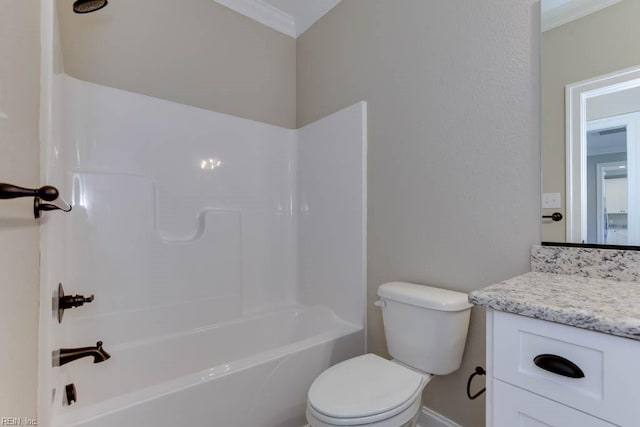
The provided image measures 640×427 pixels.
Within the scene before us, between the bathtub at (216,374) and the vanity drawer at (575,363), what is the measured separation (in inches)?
40.2

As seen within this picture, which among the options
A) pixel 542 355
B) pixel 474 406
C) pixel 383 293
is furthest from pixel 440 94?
pixel 474 406

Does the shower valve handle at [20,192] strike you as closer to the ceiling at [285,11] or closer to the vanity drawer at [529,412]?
the vanity drawer at [529,412]

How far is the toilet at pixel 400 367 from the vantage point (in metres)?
1.02

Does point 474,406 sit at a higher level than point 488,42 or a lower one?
lower

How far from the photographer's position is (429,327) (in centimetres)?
128

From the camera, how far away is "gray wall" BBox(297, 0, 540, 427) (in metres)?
1.18

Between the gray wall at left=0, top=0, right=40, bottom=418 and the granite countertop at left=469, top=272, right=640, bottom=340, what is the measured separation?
955 millimetres

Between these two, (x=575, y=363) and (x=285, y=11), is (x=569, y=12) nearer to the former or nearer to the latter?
(x=575, y=363)

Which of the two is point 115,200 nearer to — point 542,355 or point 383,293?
point 383,293

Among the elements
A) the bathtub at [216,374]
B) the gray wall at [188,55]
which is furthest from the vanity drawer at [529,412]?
the gray wall at [188,55]

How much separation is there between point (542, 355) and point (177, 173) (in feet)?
6.33

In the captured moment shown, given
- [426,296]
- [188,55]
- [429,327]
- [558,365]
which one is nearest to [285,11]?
[188,55]

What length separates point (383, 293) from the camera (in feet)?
4.82

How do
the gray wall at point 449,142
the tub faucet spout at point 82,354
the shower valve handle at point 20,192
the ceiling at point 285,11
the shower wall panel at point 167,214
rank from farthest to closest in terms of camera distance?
the ceiling at point 285,11, the shower wall panel at point 167,214, the gray wall at point 449,142, the tub faucet spout at point 82,354, the shower valve handle at point 20,192
